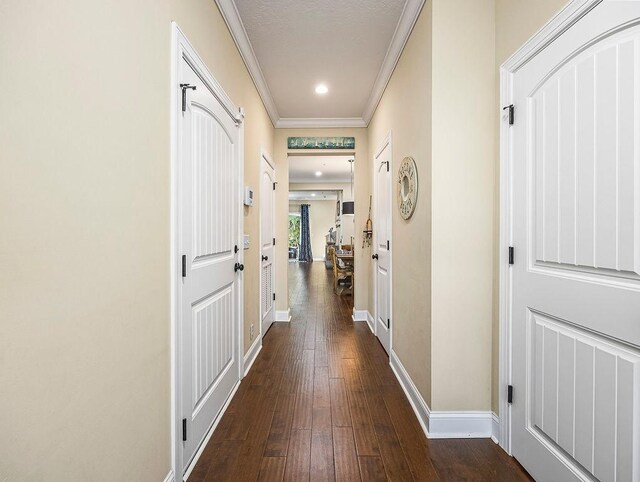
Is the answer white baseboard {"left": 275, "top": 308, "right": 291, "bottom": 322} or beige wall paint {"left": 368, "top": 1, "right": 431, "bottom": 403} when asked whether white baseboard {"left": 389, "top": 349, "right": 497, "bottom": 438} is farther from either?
white baseboard {"left": 275, "top": 308, "right": 291, "bottom": 322}

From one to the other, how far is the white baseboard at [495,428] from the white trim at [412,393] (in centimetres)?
36

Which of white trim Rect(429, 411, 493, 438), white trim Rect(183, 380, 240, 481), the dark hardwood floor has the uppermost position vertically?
white trim Rect(429, 411, 493, 438)

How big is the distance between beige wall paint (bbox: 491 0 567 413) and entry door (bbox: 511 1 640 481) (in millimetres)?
136

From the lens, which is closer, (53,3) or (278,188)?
(53,3)

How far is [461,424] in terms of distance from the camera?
194cm

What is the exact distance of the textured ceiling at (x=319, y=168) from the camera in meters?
7.62

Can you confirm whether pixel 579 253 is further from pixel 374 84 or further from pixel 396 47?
pixel 374 84

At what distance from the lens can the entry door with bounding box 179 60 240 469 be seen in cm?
163

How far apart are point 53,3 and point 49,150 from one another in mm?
362

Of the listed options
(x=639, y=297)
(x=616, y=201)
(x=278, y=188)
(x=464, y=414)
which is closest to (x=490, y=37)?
(x=616, y=201)

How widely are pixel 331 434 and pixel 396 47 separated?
2834 mm

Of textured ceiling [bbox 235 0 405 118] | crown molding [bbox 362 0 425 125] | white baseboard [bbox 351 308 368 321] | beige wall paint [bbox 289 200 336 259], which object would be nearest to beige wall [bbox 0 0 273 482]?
textured ceiling [bbox 235 0 405 118]

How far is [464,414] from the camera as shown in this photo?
194cm

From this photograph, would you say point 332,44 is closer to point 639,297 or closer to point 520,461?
point 639,297
